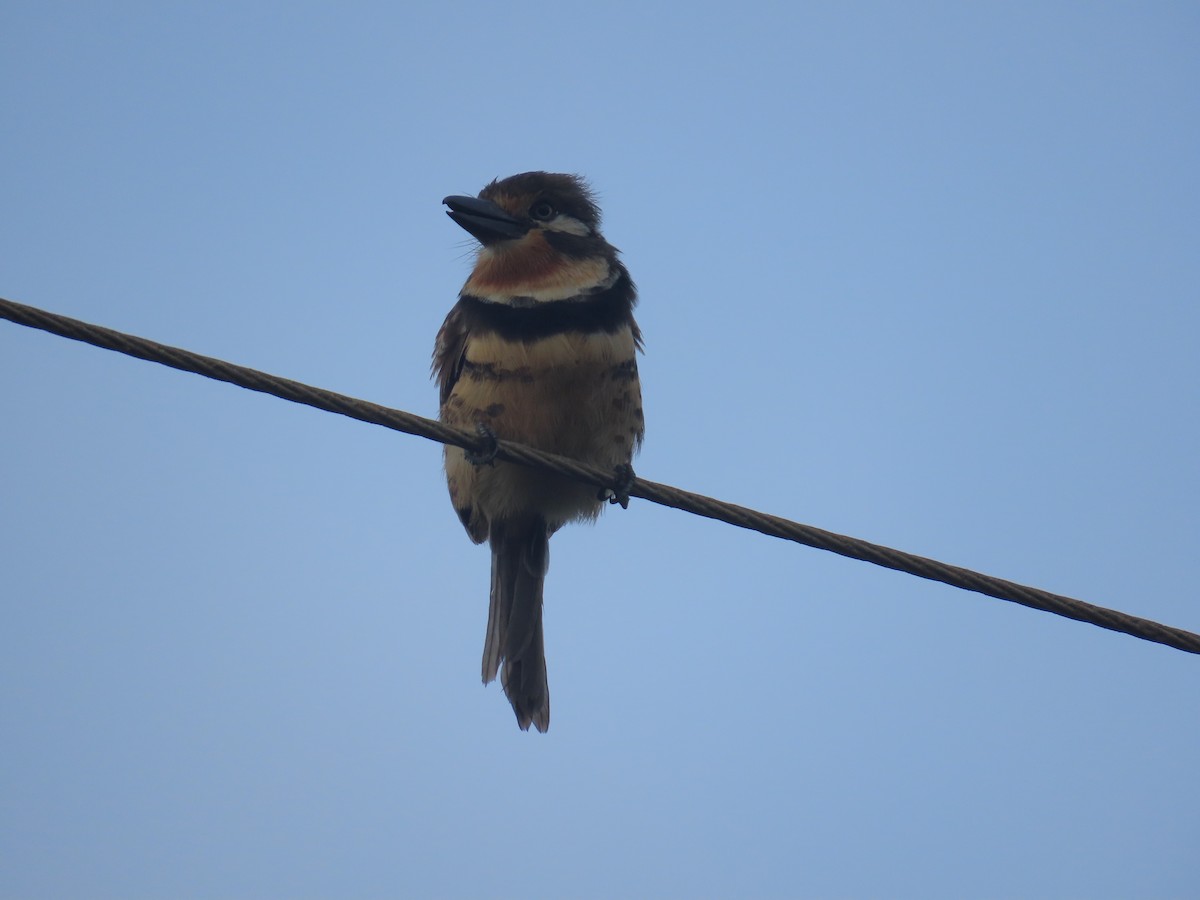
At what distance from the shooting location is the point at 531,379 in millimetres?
4941

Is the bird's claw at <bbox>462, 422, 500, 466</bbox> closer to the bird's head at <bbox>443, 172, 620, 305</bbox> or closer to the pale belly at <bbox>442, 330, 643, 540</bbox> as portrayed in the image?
the pale belly at <bbox>442, 330, 643, 540</bbox>

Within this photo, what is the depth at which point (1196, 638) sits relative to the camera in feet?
11.0

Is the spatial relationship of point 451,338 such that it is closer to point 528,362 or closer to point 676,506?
point 528,362

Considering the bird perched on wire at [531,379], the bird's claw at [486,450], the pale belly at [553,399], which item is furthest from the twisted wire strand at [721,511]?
the pale belly at [553,399]

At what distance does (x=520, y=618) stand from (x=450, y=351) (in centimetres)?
126

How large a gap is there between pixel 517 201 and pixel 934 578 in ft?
10.2

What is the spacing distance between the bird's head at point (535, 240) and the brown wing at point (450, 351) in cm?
17

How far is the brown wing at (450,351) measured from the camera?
541cm

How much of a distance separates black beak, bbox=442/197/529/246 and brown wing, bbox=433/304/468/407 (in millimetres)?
351

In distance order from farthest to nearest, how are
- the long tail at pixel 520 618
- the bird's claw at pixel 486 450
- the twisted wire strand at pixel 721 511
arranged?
the long tail at pixel 520 618 < the bird's claw at pixel 486 450 < the twisted wire strand at pixel 721 511

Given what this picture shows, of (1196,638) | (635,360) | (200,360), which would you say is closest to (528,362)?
(635,360)

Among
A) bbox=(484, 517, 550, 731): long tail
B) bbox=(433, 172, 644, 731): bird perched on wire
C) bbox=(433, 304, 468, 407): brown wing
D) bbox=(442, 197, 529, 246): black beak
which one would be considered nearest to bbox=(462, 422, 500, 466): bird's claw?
bbox=(433, 172, 644, 731): bird perched on wire

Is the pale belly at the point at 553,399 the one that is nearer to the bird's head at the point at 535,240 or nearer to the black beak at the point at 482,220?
the bird's head at the point at 535,240

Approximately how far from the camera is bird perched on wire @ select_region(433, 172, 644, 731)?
4.99 metres
